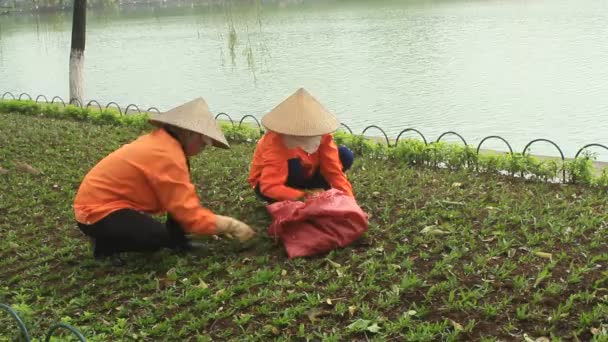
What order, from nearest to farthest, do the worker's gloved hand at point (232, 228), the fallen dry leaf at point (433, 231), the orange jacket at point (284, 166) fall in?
the worker's gloved hand at point (232, 228) < the fallen dry leaf at point (433, 231) < the orange jacket at point (284, 166)

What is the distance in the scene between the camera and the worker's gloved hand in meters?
3.35

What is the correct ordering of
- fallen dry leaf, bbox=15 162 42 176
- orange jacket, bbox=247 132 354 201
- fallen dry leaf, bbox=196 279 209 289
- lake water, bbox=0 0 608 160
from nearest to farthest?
fallen dry leaf, bbox=196 279 209 289 → orange jacket, bbox=247 132 354 201 → fallen dry leaf, bbox=15 162 42 176 → lake water, bbox=0 0 608 160

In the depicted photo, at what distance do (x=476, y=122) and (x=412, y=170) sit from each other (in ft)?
14.1

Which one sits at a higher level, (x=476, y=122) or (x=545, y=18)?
(x=545, y=18)

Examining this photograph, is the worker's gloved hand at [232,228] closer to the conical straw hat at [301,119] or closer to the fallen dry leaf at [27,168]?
the conical straw hat at [301,119]

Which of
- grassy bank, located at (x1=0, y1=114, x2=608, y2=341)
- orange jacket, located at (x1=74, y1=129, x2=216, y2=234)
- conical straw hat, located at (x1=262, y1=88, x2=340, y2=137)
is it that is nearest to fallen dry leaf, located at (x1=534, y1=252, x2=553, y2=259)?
grassy bank, located at (x1=0, y1=114, x2=608, y2=341)

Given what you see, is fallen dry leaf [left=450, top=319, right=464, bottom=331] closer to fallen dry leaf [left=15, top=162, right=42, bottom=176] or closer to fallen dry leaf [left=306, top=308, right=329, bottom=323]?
fallen dry leaf [left=306, top=308, right=329, bottom=323]

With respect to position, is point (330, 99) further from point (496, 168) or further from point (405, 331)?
point (405, 331)

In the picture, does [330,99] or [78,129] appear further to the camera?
[330,99]

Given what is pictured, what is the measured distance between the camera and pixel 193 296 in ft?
10.3

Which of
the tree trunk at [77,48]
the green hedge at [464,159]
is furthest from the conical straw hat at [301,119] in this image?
the tree trunk at [77,48]

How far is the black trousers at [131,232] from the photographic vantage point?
337 centimetres

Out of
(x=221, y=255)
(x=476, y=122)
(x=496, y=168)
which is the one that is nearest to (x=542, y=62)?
(x=476, y=122)

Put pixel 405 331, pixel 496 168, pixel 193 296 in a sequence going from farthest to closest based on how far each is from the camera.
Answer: pixel 496 168 → pixel 193 296 → pixel 405 331
